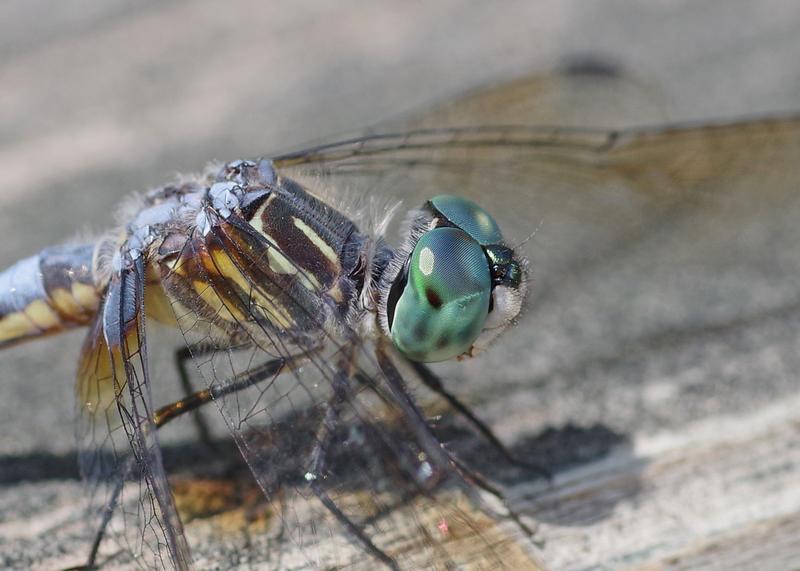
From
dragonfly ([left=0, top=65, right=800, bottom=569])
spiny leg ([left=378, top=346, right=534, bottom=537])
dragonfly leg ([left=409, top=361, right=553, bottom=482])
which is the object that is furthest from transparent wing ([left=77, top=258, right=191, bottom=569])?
dragonfly leg ([left=409, top=361, right=553, bottom=482])

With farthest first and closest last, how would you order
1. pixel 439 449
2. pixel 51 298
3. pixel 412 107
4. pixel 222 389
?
pixel 412 107
pixel 51 298
pixel 222 389
pixel 439 449

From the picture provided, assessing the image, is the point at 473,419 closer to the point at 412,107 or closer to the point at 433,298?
the point at 433,298

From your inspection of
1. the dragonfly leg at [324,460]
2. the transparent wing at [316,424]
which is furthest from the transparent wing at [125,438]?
the dragonfly leg at [324,460]

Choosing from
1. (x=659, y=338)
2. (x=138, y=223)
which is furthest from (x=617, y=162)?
(x=138, y=223)

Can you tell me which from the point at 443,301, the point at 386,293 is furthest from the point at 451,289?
the point at 386,293

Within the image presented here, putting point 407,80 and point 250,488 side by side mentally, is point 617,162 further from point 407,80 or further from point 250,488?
point 250,488

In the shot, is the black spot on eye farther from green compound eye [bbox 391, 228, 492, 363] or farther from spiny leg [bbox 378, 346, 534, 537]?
spiny leg [bbox 378, 346, 534, 537]
